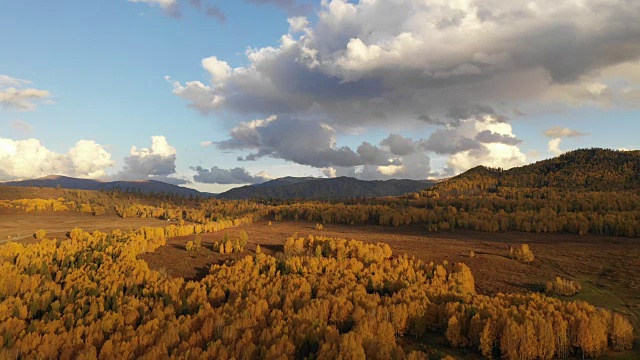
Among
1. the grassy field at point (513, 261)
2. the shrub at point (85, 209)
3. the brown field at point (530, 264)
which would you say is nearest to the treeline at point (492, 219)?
the grassy field at point (513, 261)

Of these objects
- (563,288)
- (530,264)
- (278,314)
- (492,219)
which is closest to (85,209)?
(492,219)

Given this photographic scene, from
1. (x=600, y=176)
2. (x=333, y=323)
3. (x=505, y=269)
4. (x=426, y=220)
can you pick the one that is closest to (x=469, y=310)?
(x=333, y=323)

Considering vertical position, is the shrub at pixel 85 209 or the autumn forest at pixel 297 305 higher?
the shrub at pixel 85 209

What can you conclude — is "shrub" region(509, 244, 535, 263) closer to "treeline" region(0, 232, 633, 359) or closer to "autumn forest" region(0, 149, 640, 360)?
"autumn forest" region(0, 149, 640, 360)

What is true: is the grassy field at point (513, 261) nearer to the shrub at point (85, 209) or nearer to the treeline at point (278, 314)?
the treeline at point (278, 314)

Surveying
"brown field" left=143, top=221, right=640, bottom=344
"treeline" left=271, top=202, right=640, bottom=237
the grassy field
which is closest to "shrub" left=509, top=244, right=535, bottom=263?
the grassy field

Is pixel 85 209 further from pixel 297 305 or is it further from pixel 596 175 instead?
pixel 596 175
